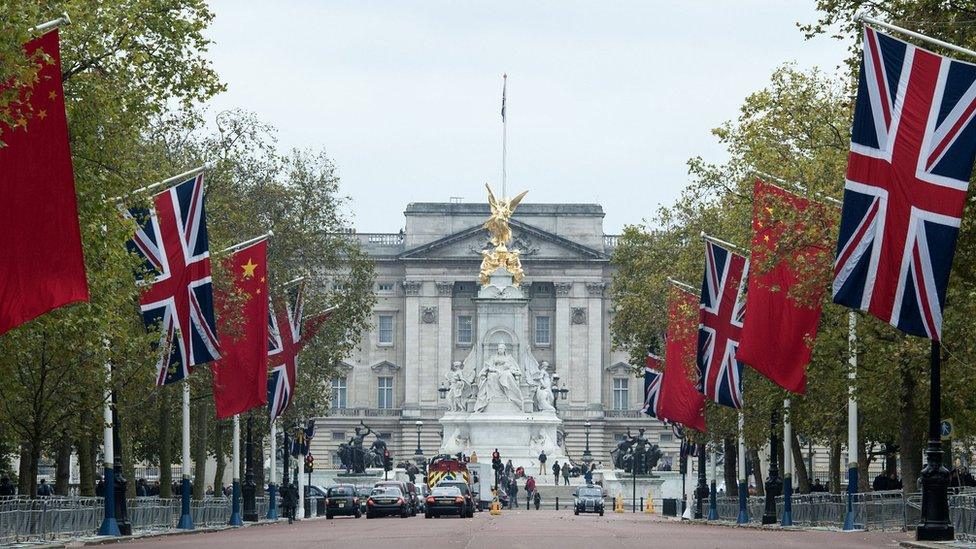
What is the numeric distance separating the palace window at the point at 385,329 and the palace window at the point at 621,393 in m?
20.6

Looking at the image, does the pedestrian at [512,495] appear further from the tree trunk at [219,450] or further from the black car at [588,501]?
the tree trunk at [219,450]

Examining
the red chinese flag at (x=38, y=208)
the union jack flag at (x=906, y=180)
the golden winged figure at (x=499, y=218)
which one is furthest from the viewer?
the golden winged figure at (x=499, y=218)

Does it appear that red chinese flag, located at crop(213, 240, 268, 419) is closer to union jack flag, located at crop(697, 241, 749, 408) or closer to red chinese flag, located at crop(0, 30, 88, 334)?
union jack flag, located at crop(697, 241, 749, 408)

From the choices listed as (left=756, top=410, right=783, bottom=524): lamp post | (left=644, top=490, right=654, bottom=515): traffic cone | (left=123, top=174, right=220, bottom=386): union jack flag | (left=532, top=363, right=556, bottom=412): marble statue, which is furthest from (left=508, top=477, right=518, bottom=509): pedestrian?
(left=123, top=174, right=220, bottom=386): union jack flag

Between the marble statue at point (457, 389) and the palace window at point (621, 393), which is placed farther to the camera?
the palace window at point (621, 393)

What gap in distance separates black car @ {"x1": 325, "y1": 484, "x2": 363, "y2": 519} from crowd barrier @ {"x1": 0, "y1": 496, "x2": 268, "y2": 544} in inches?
657

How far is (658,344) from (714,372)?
34.2 m

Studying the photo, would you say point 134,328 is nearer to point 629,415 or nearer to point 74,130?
point 74,130

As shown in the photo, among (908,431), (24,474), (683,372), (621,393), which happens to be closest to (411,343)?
(621,393)

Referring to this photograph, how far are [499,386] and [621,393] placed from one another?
50509 mm

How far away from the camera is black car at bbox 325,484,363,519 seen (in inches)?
3125

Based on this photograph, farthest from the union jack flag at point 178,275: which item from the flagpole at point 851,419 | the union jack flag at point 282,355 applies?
the flagpole at point 851,419

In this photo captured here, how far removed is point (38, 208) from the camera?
30.6 meters

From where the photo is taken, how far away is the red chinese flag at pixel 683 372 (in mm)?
64250
